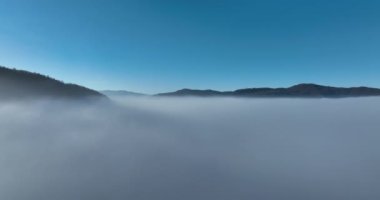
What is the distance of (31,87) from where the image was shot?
13250cm

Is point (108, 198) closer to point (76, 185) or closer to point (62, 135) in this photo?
point (76, 185)

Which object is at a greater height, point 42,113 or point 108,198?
point 42,113

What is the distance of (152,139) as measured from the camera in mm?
123250

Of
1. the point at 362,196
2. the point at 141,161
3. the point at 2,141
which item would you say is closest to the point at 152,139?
the point at 141,161

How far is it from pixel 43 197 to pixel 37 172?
18.9 m

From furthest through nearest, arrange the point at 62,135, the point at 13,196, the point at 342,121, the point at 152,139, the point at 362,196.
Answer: the point at 342,121 → the point at 152,139 → the point at 62,135 → the point at 362,196 → the point at 13,196

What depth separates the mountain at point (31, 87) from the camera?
403 feet

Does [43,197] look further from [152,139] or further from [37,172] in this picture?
[152,139]

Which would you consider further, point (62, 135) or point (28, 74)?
point (28, 74)

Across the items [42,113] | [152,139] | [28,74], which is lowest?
[152,139]

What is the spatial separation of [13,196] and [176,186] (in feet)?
87.6

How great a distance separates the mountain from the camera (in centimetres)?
12293

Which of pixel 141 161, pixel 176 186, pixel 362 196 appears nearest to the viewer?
pixel 362 196

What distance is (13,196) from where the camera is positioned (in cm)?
4594
